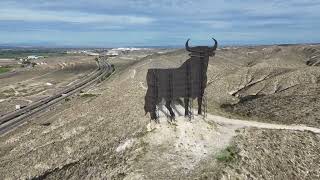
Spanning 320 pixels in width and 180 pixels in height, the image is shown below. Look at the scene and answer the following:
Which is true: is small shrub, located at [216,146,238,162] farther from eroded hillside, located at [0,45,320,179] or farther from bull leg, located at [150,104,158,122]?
bull leg, located at [150,104,158,122]

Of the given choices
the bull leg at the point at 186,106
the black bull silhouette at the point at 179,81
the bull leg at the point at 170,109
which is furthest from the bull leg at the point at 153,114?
the bull leg at the point at 186,106

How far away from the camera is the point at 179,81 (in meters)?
39.3

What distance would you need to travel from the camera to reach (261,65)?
95688 millimetres

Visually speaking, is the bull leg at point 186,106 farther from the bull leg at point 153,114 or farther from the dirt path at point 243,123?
the bull leg at point 153,114

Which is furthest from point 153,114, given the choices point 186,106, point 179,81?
point 179,81

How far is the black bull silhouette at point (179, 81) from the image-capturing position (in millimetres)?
38875

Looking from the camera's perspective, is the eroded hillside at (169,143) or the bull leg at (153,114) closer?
the eroded hillside at (169,143)

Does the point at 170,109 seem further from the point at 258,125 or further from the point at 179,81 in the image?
the point at 258,125

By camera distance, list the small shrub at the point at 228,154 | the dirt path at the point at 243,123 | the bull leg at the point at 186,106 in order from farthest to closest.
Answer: the dirt path at the point at 243,123, the bull leg at the point at 186,106, the small shrub at the point at 228,154

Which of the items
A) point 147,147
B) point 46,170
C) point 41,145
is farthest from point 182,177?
point 41,145

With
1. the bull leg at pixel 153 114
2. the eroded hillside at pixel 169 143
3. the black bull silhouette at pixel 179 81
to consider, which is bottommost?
the eroded hillside at pixel 169 143

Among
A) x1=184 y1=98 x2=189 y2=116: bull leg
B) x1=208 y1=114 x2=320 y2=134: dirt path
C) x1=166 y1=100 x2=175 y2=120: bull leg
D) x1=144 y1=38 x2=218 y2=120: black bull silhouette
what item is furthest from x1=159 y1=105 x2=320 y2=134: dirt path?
x1=144 y1=38 x2=218 y2=120: black bull silhouette

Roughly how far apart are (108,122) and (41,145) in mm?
8204

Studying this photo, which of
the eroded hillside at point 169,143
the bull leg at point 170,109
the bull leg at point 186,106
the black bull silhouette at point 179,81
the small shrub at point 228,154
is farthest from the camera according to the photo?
the bull leg at point 186,106
